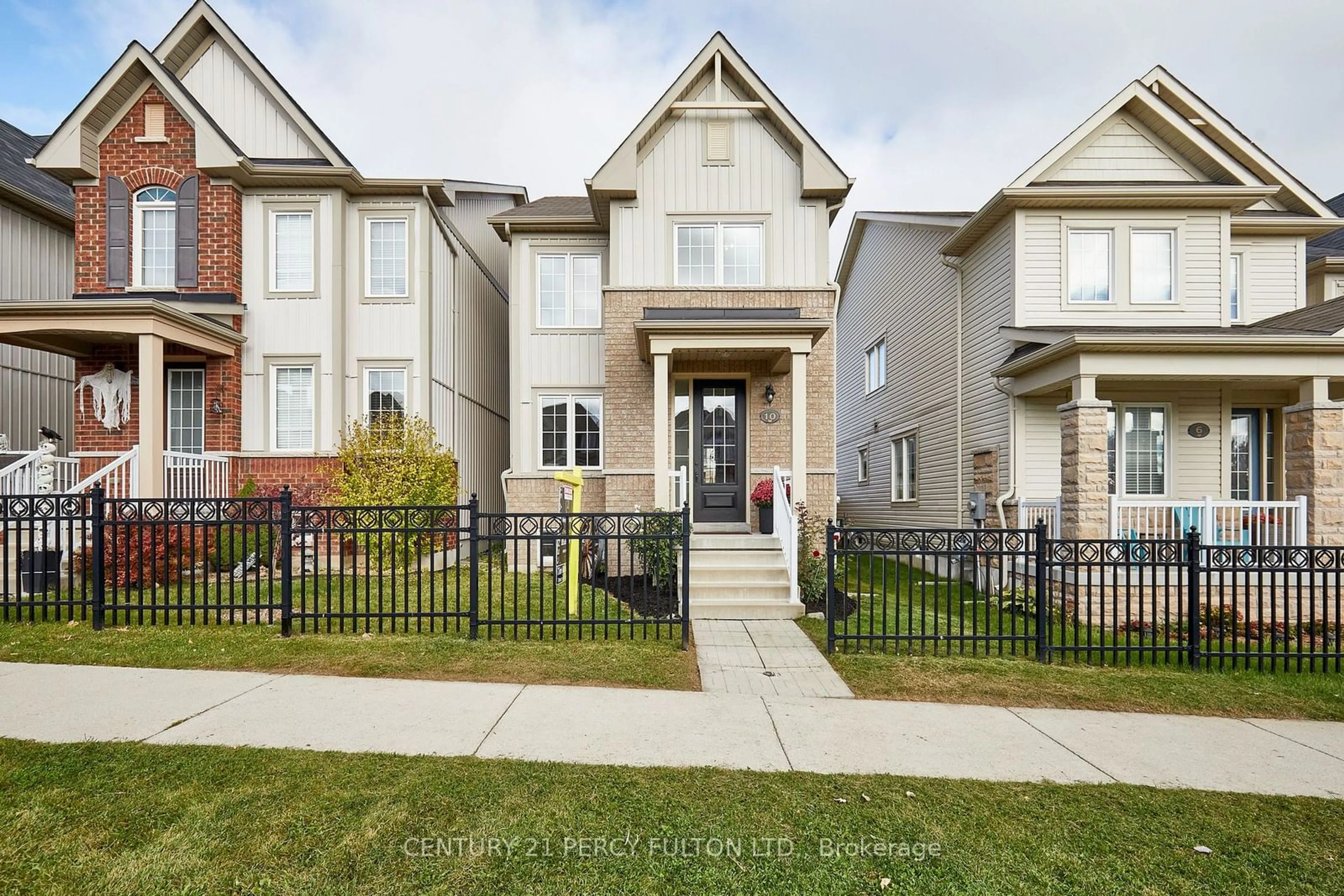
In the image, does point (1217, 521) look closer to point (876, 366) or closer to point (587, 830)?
point (876, 366)

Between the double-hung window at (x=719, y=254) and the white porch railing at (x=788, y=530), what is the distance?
3962 millimetres

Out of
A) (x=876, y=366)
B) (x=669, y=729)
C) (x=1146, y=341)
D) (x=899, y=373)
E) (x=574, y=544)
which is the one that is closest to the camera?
(x=669, y=729)

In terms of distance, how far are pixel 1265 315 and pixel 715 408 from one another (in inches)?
446

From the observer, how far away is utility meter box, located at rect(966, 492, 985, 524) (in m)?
11.3

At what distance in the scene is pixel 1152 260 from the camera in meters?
12.2

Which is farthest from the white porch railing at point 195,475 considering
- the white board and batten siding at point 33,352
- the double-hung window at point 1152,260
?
the double-hung window at point 1152,260

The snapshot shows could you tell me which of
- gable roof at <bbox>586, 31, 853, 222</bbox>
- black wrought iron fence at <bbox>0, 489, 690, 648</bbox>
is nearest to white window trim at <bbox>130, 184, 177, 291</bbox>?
black wrought iron fence at <bbox>0, 489, 690, 648</bbox>

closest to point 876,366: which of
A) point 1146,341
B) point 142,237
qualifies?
point 1146,341

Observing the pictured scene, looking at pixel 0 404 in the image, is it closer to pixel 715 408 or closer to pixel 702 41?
pixel 715 408

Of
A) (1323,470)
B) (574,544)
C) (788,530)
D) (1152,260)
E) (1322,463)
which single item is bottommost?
(574,544)

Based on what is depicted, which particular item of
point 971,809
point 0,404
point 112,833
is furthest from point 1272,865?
point 0,404

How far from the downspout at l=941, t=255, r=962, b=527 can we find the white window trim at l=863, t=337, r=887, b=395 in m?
4.42

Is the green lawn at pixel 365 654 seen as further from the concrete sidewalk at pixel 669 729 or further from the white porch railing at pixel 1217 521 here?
Answer: the white porch railing at pixel 1217 521

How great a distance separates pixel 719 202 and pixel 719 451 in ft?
15.4
